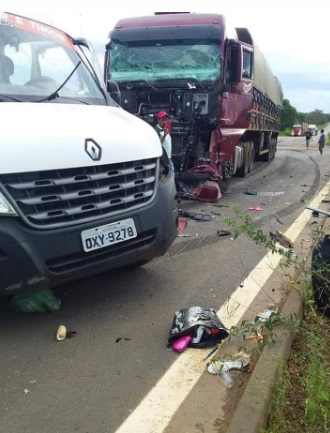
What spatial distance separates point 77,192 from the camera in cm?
331

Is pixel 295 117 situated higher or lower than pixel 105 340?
lower

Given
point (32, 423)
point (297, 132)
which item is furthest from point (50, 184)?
point (297, 132)

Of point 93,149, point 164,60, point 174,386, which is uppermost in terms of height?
point 164,60

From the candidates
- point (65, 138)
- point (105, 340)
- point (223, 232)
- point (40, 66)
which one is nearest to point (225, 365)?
point (105, 340)

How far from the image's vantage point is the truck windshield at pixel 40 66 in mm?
3996

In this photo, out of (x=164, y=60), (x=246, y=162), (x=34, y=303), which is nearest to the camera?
(x=34, y=303)

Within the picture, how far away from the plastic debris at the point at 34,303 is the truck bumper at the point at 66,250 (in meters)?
0.49

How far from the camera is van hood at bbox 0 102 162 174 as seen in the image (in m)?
3.07

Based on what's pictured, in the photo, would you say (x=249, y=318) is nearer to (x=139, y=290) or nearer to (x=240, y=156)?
(x=139, y=290)

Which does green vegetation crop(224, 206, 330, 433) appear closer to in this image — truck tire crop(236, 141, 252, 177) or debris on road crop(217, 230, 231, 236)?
debris on road crop(217, 230, 231, 236)

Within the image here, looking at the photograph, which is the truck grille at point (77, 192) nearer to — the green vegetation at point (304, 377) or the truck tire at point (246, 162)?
the green vegetation at point (304, 377)

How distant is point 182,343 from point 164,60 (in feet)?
24.1

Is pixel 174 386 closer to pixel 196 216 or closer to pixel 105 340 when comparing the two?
pixel 105 340

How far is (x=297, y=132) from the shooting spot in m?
70.6
